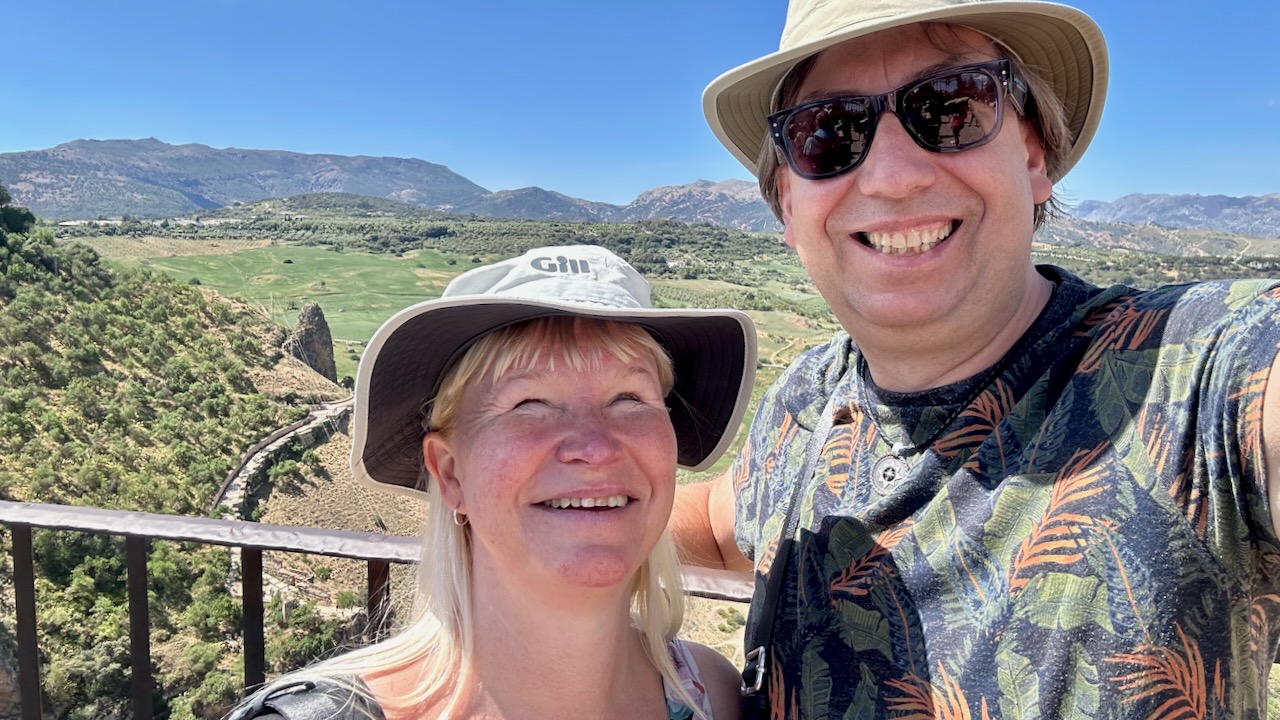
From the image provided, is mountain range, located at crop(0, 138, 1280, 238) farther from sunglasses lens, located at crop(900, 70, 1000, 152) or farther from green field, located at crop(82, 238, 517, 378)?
sunglasses lens, located at crop(900, 70, 1000, 152)

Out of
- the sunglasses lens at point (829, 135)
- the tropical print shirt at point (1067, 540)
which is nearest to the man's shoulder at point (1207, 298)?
the tropical print shirt at point (1067, 540)

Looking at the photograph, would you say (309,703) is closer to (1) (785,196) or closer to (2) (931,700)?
(2) (931,700)

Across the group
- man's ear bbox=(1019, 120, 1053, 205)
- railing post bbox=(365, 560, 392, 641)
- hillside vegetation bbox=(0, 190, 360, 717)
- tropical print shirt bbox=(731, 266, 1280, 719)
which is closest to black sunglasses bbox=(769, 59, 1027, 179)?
man's ear bbox=(1019, 120, 1053, 205)

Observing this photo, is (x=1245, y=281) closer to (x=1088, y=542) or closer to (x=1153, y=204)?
(x=1088, y=542)

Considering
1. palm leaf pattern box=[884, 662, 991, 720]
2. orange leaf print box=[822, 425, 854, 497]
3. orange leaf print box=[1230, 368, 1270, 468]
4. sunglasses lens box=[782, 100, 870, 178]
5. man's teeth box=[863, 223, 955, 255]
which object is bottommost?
palm leaf pattern box=[884, 662, 991, 720]

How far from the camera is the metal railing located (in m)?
1.86

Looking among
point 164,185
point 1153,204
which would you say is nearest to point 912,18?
point 1153,204

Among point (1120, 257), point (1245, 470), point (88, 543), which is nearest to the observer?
point (1245, 470)

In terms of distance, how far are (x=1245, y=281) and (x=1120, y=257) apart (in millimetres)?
40520

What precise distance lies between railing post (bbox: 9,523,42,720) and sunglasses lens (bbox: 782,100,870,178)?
2.17 metres

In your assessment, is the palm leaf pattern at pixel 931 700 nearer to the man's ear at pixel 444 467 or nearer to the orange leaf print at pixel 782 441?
the orange leaf print at pixel 782 441

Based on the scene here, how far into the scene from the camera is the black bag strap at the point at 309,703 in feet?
3.82

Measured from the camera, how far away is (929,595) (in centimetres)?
122

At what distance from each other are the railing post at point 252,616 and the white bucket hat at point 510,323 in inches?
20.7
